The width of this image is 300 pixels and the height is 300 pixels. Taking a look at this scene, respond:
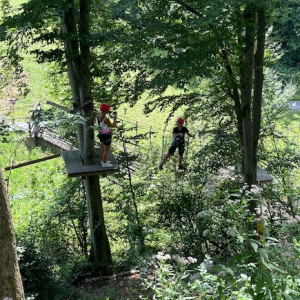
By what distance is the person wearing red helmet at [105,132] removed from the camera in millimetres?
6700

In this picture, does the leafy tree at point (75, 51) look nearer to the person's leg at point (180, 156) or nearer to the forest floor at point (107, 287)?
the forest floor at point (107, 287)

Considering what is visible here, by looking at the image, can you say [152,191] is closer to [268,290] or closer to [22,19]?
[22,19]

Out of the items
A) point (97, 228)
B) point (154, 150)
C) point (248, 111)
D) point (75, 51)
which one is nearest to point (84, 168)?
point (97, 228)

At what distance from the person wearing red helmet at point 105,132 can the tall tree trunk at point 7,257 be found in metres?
3.18

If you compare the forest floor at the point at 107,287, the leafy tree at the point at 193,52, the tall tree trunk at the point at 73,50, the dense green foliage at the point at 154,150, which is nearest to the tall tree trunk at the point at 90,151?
the tall tree trunk at the point at 73,50

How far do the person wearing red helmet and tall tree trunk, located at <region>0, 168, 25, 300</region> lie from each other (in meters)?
3.18

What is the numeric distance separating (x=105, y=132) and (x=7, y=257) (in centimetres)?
381

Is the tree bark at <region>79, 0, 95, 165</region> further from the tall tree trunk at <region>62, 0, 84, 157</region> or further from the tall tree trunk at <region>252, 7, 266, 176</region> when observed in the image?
the tall tree trunk at <region>252, 7, 266, 176</region>

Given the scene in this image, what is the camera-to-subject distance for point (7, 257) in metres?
3.44

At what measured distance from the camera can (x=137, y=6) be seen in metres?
8.16

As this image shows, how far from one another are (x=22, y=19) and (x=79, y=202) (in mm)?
4543

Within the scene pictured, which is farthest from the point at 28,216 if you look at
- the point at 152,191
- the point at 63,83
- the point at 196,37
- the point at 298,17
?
the point at 298,17

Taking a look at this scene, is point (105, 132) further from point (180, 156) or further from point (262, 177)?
point (262, 177)

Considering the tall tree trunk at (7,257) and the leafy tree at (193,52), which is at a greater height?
the leafy tree at (193,52)
